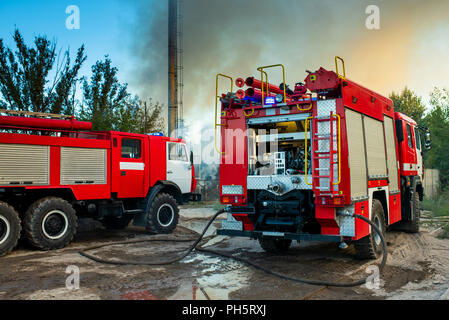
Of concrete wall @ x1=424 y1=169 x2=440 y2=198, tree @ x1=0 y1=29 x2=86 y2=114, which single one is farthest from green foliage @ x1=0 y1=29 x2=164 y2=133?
concrete wall @ x1=424 y1=169 x2=440 y2=198

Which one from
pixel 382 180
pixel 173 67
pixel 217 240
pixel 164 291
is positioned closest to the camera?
pixel 164 291

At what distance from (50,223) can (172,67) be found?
2286 centimetres

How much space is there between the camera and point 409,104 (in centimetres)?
4078

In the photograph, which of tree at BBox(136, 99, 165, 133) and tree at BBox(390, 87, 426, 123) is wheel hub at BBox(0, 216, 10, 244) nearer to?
tree at BBox(136, 99, 165, 133)

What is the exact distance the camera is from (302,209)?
700 centimetres

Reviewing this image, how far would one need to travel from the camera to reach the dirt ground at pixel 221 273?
552 cm

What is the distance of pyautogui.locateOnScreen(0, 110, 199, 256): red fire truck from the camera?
337 inches

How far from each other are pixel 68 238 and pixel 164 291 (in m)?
4.53

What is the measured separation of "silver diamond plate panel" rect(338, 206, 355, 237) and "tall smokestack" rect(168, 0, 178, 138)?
24.3 metres

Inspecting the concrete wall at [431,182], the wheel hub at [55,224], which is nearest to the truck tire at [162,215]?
the wheel hub at [55,224]

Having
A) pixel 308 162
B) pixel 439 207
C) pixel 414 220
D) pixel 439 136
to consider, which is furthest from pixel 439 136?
pixel 308 162

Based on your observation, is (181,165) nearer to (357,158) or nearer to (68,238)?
(68,238)

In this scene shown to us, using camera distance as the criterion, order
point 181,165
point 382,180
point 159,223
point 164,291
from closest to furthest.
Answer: point 164,291 < point 382,180 < point 159,223 < point 181,165

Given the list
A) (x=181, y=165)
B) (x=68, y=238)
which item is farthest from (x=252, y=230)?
(x=181, y=165)
